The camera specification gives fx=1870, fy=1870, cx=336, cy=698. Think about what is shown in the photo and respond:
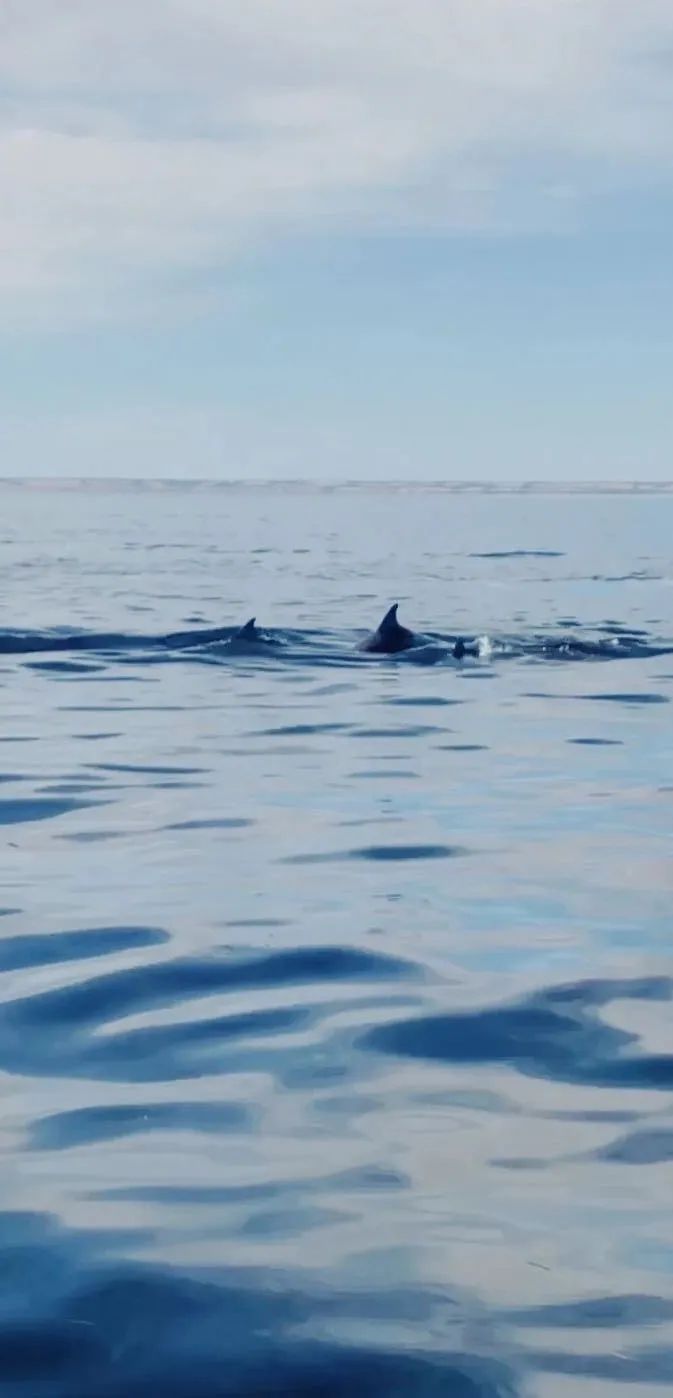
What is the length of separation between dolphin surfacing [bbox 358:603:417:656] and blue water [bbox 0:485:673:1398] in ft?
23.2

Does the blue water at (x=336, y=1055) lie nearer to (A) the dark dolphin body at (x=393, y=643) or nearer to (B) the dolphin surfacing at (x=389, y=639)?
(A) the dark dolphin body at (x=393, y=643)

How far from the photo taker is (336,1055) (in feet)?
23.0

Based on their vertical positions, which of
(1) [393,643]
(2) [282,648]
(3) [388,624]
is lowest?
(2) [282,648]

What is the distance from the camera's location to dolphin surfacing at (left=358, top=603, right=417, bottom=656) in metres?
25.7

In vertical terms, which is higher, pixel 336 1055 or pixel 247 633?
pixel 247 633

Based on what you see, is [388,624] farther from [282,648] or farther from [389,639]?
[282,648]

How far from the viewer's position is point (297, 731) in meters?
17.5

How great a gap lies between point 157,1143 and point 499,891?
14.6 feet

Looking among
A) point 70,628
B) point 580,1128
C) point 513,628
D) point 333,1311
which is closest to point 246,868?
point 580,1128

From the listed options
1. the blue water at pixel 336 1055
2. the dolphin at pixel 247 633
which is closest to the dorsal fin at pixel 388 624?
the dolphin at pixel 247 633

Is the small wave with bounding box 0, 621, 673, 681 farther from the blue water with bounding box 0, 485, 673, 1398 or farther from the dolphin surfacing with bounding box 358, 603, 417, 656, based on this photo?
the blue water with bounding box 0, 485, 673, 1398

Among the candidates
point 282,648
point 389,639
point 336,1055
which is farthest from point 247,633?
point 336,1055

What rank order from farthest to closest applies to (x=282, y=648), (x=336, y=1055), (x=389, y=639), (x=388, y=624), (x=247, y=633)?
1. (x=247, y=633)
2. (x=282, y=648)
3. (x=389, y=639)
4. (x=388, y=624)
5. (x=336, y=1055)

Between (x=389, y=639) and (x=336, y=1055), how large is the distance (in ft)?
62.1
